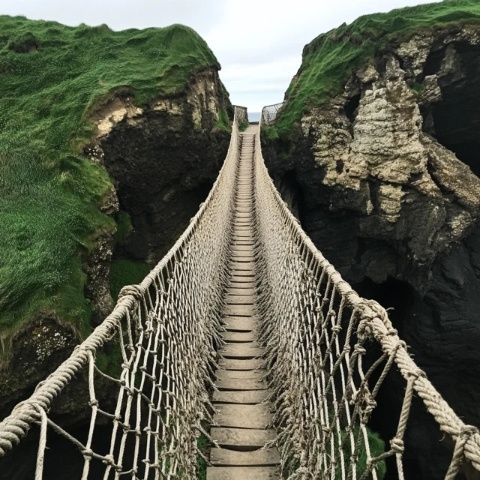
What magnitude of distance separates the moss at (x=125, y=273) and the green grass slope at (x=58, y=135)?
4.77 feet

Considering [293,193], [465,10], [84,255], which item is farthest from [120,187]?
[465,10]

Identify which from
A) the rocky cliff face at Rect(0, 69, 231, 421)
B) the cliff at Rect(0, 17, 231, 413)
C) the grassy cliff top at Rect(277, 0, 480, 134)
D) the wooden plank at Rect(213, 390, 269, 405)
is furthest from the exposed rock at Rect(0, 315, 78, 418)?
the grassy cliff top at Rect(277, 0, 480, 134)

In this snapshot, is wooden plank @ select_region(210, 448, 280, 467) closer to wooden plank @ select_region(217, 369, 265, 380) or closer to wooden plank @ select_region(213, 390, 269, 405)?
wooden plank @ select_region(213, 390, 269, 405)

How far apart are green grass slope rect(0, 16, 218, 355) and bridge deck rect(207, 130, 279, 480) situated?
1923 millimetres

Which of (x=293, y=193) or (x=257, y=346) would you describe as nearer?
(x=257, y=346)

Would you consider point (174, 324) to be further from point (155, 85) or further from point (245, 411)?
point (155, 85)

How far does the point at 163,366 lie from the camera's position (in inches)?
92.8

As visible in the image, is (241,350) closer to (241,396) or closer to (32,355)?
(241,396)

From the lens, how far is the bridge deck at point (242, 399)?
8.77ft

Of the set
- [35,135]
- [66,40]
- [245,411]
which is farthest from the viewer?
[66,40]

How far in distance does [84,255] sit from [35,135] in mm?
2767

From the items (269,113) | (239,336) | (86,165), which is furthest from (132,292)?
(269,113)

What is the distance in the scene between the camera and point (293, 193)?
11.7m

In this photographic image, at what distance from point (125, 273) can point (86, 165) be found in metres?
2.07
